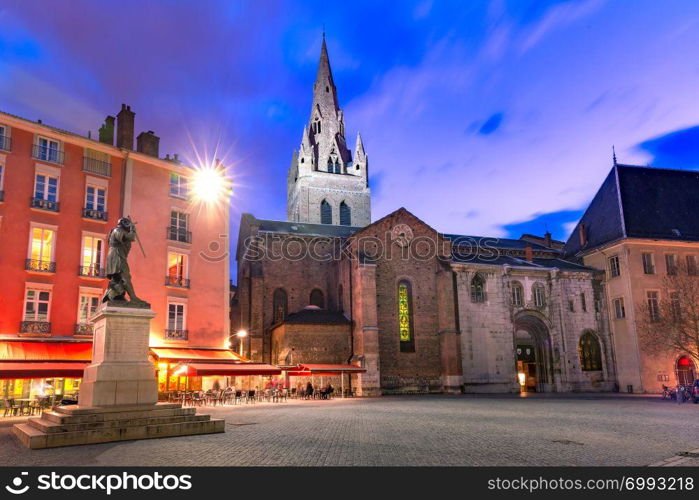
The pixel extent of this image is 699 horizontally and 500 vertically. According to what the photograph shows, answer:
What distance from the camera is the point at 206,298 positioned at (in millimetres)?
27375

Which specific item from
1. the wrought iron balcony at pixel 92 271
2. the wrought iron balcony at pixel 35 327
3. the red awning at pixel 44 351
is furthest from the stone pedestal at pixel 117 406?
the wrought iron balcony at pixel 92 271

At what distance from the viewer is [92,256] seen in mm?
23812

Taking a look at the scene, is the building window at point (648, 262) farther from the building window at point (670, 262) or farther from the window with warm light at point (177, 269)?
the window with warm light at point (177, 269)

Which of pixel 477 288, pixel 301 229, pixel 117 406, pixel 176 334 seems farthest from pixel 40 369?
pixel 477 288

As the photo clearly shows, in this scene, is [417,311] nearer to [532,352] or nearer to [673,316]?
[532,352]

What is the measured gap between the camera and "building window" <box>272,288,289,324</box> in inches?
1512

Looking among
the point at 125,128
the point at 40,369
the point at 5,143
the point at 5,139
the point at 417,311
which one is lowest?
the point at 40,369

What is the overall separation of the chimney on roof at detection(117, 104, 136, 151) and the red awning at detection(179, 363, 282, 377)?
11.7 m

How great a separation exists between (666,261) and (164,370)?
112 feet

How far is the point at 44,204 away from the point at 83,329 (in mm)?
5611

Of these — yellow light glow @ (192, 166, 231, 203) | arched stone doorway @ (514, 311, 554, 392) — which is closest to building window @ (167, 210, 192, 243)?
yellow light glow @ (192, 166, 231, 203)

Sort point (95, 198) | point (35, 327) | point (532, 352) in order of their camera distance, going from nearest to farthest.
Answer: point (35, 327), point (95, 198), point (532, 352)

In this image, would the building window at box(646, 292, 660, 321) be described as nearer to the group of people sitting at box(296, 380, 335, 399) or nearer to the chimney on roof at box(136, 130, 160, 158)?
the group of people sitting at box(296, 380, 335, 399)
